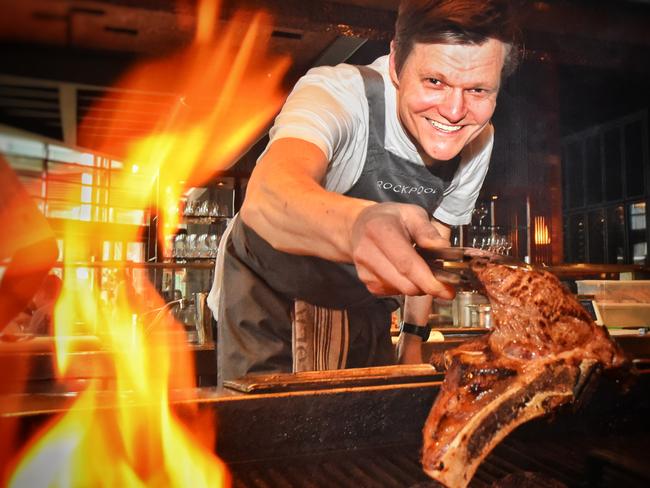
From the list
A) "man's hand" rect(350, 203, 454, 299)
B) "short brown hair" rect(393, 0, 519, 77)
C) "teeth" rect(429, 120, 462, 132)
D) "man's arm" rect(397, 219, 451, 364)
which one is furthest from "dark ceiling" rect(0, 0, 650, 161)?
"man's hand" rect(350, 203, 454, 299)

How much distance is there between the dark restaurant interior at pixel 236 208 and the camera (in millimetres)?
1104

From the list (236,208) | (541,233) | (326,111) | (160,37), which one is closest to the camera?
(326,111)

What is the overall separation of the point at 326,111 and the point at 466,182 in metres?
0.84

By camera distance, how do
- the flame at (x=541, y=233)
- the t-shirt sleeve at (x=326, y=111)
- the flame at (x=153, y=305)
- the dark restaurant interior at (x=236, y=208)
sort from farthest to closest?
1. the flame at (x=541, y=233)
2. the t-shirt sleeve at (x=326, y=111)
3. the dark restaurant interior at (x=236, y=208)
4. the flame at (x=153, y=305)

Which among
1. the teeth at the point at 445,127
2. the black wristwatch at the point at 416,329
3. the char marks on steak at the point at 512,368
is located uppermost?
the teeth at the point at 445,127

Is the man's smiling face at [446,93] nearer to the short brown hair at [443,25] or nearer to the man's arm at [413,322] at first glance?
the short brown hair at [443,25]

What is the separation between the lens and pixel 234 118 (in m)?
4.06

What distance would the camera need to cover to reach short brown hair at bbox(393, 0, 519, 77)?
2.00 metres

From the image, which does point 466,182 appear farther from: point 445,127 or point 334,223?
point 334,223

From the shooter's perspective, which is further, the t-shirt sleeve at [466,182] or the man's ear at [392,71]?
the t-shirt sleeve at [466,182]

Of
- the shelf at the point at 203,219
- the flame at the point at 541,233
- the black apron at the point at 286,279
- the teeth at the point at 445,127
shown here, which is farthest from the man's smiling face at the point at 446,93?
the shelf at the point at 203,219

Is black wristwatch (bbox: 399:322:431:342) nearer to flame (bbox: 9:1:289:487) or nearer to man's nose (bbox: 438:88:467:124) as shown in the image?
man's nose (bbox: 438:88:467:124)

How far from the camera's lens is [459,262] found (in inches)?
33.9

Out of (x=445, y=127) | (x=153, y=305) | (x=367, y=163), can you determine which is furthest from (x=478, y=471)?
(x=153, y=305)
